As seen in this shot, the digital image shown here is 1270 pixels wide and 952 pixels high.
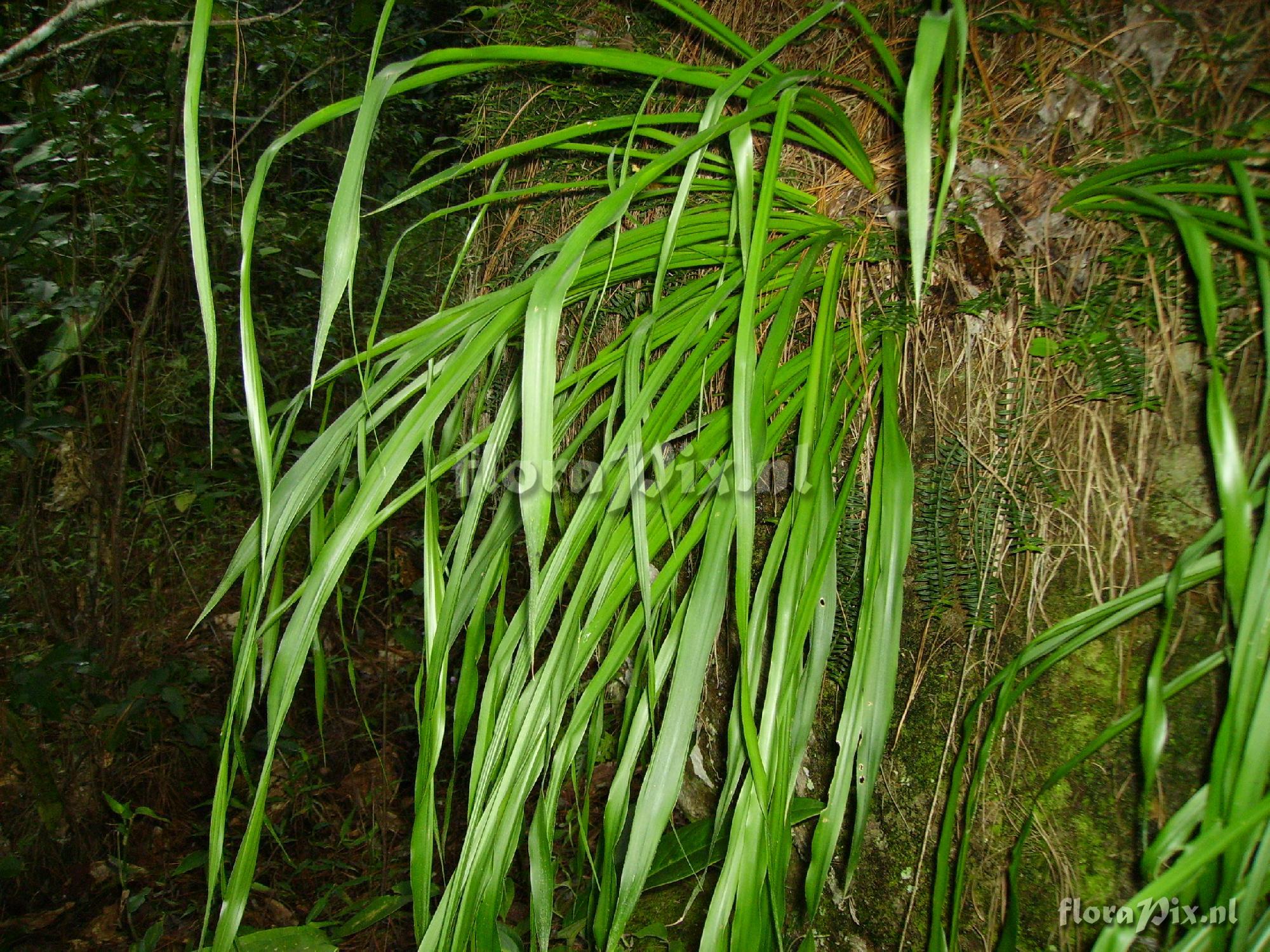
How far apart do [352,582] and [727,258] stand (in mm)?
1693

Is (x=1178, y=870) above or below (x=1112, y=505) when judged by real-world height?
below

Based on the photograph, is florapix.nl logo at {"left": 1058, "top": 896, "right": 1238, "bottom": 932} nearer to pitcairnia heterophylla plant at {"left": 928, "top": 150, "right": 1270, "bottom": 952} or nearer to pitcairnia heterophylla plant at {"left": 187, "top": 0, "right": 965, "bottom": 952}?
pitcairnia heterophylla plant at {"left": 928, "top": 150, "right": 1270, "bottom": 952}

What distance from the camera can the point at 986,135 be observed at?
0.62 meters

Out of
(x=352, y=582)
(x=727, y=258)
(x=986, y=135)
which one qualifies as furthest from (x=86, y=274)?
(x=986, y=135)

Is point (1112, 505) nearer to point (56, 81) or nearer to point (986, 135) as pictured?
point (986, 135)

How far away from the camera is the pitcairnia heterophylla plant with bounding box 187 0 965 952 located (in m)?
0.45

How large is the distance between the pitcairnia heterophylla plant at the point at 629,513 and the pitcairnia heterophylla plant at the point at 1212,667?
126 millimetres

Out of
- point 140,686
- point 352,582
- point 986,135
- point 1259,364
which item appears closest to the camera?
point 1259,364

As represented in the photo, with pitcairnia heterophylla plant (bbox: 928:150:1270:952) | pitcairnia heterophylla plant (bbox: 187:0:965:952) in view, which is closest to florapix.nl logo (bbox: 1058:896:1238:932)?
pitcairnia heterophylla plant (bbox: 928:150:1270:952)

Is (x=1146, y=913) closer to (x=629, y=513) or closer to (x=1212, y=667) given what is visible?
(x=1212, y=667)

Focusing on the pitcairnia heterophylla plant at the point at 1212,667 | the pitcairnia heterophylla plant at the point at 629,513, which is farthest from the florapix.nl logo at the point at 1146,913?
the pitcairnia heterophylla plant at the point at 629,513

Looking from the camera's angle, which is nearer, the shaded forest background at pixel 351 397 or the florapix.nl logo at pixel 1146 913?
the florapix.nl logo at pixel 1146 913

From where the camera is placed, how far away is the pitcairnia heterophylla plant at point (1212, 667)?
0.38m

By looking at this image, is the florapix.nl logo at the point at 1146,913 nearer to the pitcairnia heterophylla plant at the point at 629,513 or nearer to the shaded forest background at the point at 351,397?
the shaded forest background at the point at 351,397
